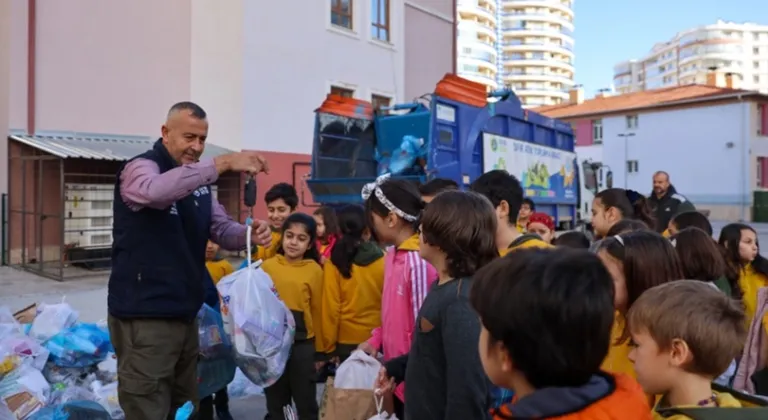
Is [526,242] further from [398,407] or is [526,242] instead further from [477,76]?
[477,76]

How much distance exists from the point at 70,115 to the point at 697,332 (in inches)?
511

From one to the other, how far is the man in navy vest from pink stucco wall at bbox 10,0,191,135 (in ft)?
34.0

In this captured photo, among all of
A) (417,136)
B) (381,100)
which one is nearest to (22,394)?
(417,136)

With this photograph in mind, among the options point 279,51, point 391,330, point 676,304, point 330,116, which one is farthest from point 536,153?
point 676,304

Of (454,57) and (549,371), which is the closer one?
(549,371)

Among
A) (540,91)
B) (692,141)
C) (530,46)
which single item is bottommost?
(692,141)

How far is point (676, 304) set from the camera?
189cm

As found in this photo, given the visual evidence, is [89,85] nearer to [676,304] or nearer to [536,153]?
[536,153]

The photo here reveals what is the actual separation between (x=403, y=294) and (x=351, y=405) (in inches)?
21.0

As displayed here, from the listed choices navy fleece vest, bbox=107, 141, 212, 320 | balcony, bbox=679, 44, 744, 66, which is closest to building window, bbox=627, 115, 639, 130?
navy fleece vest, bbox=107, 141, 212, 320

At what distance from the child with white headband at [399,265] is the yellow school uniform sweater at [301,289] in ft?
3.18

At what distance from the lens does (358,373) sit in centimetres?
303

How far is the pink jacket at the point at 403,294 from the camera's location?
299 centimetres

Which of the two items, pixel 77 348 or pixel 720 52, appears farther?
pixel 720 52
